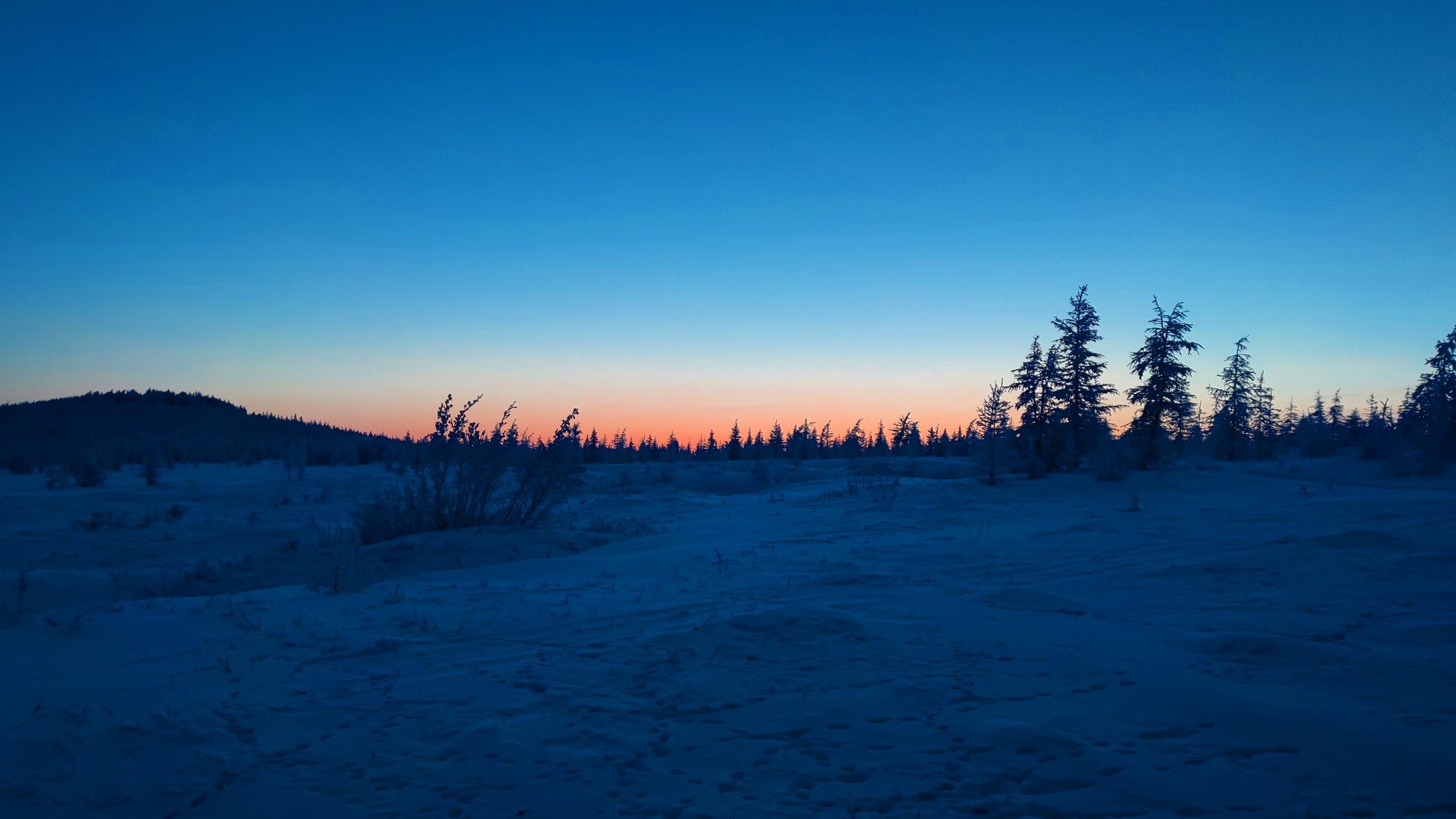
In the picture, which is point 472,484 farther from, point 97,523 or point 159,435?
point 159,435

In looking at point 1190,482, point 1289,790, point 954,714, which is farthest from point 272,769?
point 1190,482

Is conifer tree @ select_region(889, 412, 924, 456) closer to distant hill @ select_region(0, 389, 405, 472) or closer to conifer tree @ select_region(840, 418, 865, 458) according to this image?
conifer tree @ select_region(840, 418, 865, 458)

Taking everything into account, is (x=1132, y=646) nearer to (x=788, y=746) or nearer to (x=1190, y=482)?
(x=788, y=746)

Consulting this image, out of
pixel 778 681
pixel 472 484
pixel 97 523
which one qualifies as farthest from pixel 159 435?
pixel 778 681

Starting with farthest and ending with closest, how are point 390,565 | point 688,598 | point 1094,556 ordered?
point 390,565, point 1094,556, point 688,598

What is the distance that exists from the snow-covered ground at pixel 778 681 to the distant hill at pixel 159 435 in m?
21.8

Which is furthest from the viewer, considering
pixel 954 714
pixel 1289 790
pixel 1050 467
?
pixel 1050 467

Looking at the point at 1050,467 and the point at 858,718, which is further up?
the point at 1050,467

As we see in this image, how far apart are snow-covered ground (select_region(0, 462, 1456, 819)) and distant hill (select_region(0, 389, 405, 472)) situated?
71.6 feet

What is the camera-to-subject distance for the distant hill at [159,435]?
3142cm

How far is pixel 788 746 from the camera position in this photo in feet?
13.8

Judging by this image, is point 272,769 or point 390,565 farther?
point 390,565

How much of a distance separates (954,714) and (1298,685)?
221 cm

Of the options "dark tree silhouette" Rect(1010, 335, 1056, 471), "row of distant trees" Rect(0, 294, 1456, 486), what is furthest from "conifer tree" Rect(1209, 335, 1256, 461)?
"dark tree silhouette" Rect(1010, 335, 1056, 471)
